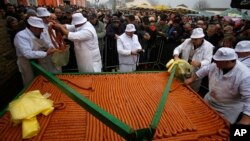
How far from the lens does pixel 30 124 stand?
6.63 feet

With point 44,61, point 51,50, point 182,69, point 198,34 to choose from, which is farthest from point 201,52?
point 44,61

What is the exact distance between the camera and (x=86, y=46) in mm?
4129

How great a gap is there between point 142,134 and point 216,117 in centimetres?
130

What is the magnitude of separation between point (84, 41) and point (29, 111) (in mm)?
2158

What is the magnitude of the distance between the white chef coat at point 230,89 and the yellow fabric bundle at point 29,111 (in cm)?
223

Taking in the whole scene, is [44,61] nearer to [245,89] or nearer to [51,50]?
[51,50]

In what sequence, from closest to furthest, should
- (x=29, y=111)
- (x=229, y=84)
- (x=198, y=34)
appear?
(x=29, y=111), (x=229, y=84), (x=198, y=34)

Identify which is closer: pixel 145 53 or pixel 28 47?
pixel 28 47

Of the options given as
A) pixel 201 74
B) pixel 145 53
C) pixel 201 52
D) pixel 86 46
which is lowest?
pixel 145 53

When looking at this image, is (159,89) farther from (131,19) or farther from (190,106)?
(131,19)

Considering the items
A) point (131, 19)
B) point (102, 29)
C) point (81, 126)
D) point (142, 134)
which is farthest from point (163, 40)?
point (142, 134)

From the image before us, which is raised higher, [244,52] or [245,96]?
[244,52]

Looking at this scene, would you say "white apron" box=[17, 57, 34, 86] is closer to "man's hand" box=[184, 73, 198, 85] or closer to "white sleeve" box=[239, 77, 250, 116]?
"man's hand" box=[184, 73, 198, 85]

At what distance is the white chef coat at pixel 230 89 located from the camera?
2.76 metres
